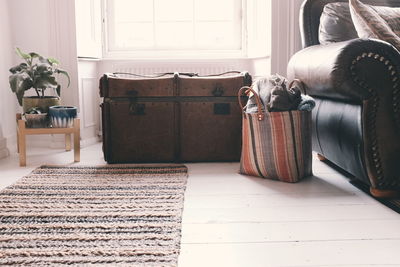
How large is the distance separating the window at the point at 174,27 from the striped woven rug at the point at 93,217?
1.51m

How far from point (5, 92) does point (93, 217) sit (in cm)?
167

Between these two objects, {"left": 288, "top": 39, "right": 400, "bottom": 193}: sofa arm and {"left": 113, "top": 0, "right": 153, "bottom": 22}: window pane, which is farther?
{"left": 113, "top": 0, "right": 153, "bottom": 22}: window pane

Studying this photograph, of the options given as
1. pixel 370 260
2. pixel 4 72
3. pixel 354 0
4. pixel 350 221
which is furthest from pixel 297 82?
pixel 4 72

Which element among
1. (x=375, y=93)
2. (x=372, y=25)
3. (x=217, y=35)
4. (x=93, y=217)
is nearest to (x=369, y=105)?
(x=375, y=93)

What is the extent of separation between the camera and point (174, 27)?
3.59 metres

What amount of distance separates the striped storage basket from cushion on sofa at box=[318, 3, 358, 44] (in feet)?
1.58

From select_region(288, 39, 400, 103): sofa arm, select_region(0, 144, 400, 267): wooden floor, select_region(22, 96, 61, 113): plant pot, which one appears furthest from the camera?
select_region(22, 96, 61, 113): plant pot

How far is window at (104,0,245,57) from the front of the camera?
11.7 ft

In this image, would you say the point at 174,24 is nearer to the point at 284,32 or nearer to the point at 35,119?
the point at 284,32

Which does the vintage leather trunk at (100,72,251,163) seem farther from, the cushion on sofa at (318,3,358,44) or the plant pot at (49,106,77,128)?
the cushion on sofa at (318,3,358,44)

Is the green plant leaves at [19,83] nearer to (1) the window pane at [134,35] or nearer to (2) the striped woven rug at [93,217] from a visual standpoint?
(2) the striped woven rug at [93,217]

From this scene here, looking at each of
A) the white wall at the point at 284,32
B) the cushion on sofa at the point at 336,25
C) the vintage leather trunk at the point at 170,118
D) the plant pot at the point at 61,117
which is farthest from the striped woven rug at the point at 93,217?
the white wall at the point at 284,32

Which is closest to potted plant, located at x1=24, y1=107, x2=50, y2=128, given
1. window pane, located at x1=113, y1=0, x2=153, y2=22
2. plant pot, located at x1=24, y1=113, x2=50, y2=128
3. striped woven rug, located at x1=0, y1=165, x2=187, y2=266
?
plant pot, located at x1=24, y1=113, x2=50, y2=128

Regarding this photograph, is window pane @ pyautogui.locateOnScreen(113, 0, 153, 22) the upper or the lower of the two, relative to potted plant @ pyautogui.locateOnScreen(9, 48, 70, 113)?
upper
